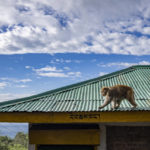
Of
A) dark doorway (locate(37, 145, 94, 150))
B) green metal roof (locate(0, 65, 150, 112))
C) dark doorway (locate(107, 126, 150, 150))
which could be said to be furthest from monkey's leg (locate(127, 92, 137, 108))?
dark doorway (locate(37, 145, 94, 150))

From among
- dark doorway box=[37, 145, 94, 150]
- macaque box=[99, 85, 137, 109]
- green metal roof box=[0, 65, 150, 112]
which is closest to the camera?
macaque box=[99, 85, 137, 109]

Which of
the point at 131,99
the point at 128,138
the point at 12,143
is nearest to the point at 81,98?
the point at 131,99

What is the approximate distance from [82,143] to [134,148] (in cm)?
143

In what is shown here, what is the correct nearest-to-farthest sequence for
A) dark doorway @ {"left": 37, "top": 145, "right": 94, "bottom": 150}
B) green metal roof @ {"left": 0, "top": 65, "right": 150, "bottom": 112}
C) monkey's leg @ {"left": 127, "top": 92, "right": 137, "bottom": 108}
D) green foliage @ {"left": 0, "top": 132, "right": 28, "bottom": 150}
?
monkey's leg @ {"left": 127, "top": 92, "right": 137, "bottom": 108}
green metal roof @ {"left": 0, "top": 65, "right": 150, "bottom": 112}
dark doorway @ {"left": 37, "top": 145, "right": 94, "bottom": 150}
green foliage @ {"left": 0, "top": 132, "right": 28, "bottom": 150}

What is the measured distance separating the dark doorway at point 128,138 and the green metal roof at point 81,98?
103 centimetres

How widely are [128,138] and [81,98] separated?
68.6 inches

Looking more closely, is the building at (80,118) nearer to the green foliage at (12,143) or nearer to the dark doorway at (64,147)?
the dark doorway at (64,147)

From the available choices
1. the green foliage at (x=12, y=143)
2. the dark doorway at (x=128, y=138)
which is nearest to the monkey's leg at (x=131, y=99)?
the dark doorway at (x=128, y=138)

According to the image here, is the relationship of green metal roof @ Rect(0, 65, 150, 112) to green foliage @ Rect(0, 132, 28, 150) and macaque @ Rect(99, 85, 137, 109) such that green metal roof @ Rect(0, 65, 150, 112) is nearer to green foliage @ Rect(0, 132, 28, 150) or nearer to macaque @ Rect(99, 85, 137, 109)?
macaque @ Rect(99, 85, 137, 109)

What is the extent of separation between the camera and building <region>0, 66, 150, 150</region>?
5527 mm

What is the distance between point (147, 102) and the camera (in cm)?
591

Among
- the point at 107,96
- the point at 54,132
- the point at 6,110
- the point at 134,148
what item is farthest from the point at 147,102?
the point at 6,110

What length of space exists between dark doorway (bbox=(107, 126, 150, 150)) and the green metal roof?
40.5 inches

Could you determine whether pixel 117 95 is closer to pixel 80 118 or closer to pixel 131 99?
pixel 131 99
